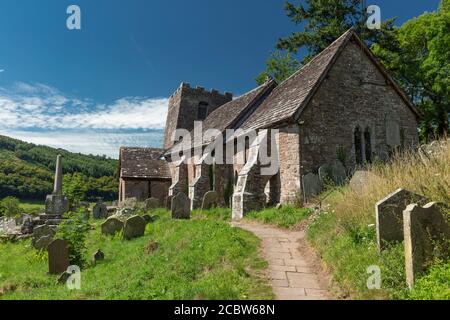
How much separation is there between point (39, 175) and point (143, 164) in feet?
171

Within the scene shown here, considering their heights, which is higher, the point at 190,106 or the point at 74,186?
the point at 190,106

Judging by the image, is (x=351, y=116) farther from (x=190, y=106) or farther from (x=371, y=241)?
(x=190, y=106)

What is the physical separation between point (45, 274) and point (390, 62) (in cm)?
2336

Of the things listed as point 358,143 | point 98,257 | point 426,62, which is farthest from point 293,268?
point 426,62

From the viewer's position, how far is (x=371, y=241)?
21.6 feet

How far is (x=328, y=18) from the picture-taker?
1091 inches

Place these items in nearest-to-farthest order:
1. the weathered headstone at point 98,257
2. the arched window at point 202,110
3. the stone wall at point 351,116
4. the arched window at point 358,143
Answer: the weathered headstone at point 98,257 → the stone wall at point 351,116 → the arched window at point 358,143 → the arched window at point 202,110

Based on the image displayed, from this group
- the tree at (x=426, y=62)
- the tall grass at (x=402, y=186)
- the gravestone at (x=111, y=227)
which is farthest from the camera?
the tree at (x=426, y=62)

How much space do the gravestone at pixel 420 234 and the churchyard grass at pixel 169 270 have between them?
6.85 feet

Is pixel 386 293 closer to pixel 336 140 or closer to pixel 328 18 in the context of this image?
pixel 336 140

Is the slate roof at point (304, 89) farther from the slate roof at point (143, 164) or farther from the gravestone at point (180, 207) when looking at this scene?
the slate roof at point (143, 164)

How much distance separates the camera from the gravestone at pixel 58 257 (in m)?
10.3

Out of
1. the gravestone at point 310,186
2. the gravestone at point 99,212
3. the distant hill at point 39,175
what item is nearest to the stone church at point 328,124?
the gravestone at point 310,186
